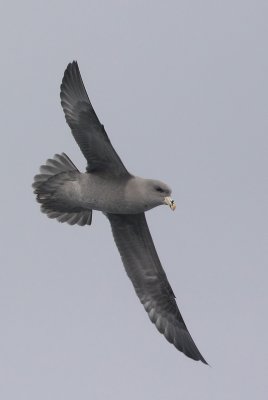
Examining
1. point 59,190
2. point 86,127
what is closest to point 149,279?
point 59,190

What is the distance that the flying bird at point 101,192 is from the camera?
1430 centimetres

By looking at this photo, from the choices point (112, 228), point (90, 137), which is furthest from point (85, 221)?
point (90, 137)

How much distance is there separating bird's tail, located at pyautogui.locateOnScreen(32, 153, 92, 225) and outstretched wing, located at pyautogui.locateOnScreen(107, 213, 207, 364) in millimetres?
598

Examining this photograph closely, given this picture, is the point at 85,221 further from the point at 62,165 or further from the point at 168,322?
the point at 168,322

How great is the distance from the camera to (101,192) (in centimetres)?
1430

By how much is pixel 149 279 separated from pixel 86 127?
2.69 meters

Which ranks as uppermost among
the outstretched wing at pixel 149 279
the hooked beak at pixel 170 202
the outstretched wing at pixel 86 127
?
the outstretched wing at pixel 86 127

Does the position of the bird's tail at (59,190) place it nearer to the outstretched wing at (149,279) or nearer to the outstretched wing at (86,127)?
the outstretched wing at (86,127)

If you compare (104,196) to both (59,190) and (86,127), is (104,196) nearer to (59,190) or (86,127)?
(59,190)

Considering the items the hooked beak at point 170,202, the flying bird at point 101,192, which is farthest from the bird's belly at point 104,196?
the hooked beak at point 170,202

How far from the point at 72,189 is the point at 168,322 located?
2736 mm

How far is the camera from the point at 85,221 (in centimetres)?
1549

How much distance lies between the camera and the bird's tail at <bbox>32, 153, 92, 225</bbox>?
14617 mm

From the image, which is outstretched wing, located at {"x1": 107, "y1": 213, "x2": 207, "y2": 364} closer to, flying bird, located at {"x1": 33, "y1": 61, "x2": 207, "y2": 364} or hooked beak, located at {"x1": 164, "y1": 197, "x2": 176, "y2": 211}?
flying bird, located at {"x1": 33, "y1": 61, "x2": 207, "y2": 364}
